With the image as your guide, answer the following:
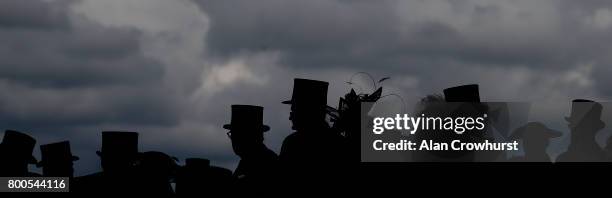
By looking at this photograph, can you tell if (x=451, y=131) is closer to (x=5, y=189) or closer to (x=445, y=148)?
(x=445, y=148)

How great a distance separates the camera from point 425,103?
24.8 feet

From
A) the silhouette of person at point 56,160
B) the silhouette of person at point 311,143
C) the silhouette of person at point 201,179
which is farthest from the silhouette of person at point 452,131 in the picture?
the silhouette of person at point 56,160

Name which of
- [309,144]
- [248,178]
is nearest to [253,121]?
[248,178]

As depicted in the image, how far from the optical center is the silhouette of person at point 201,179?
8.22m

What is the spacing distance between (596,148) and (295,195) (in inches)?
90.4

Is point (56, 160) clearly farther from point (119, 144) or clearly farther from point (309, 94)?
point (309, 94)

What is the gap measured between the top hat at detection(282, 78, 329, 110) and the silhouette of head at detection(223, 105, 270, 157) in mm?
633

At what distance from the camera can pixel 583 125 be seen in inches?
294

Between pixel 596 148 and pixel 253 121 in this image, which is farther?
pixel 253 121

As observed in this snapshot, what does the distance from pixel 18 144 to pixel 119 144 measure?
7.01 feet

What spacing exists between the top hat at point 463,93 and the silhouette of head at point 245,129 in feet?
5.86

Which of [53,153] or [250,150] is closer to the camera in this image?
[250,150]

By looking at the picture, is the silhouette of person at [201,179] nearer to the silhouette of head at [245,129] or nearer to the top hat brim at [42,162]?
the silhouette of head at [245,129]

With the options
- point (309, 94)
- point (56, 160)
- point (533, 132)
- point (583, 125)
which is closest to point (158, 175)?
point (309, 94)
